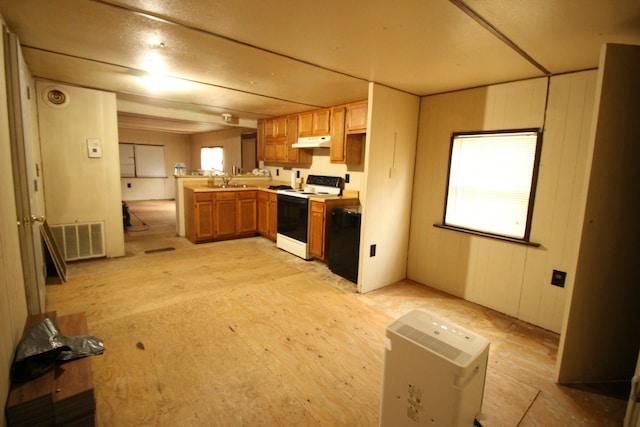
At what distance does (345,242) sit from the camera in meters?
3.84

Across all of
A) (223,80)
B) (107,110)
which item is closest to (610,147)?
(223,80)

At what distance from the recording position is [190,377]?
204 cm

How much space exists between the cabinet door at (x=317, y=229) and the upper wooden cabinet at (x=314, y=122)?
3.98ft

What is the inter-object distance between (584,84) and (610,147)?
36.8 inches

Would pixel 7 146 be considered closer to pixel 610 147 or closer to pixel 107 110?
pixel 107 110

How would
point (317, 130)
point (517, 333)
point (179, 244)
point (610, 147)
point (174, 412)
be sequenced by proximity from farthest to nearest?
1. point (179, 244)
2. point (317, 130)
3. point (517, 333)
4. point (610, 147)
5. point (174, 412)

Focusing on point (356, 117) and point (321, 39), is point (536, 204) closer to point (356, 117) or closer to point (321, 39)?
point (356, 117)

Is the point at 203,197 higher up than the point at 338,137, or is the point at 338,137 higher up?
the point at 338,137

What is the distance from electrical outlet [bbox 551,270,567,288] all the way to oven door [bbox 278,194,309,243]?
2.91 m

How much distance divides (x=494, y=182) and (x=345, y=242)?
5.84 ft

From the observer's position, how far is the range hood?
4.57 m

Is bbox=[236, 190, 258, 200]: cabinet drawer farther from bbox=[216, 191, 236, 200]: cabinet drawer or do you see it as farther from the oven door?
the oven door

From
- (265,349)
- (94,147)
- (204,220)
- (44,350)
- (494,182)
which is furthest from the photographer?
(204,220)

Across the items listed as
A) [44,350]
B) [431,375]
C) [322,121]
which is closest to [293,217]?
[322,121]
